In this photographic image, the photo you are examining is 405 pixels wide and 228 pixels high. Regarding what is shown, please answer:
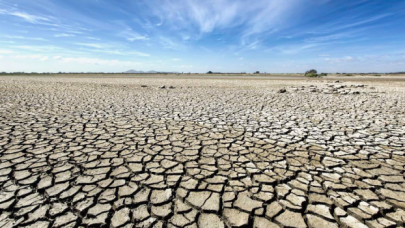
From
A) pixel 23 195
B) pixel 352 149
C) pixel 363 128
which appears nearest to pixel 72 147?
pixel 23 195

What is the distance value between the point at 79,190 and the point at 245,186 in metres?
1.75

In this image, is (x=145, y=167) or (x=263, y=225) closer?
(x=263, y=225)

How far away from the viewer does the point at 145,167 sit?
2.65 metres

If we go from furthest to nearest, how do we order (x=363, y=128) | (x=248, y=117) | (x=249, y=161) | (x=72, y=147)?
(x=248, y=117)
(x=363, y=128)
(x=72, y=147)
(x=249, y=161)

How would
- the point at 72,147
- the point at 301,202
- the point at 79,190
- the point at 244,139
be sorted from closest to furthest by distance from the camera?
the point at 301,202 < the point at 79,190 < the point at 72,147 < the point at 244,139

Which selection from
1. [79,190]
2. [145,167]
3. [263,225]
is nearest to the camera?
[263,225]

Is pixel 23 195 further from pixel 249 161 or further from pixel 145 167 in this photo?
pixel 249 161

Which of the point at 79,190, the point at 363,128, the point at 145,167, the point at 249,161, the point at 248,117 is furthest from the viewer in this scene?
the point at 248,117

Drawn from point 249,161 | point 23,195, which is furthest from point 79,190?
point 249,161

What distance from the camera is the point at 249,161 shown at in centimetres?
285

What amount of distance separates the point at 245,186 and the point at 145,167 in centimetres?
127

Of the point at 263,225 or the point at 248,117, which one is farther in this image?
the point at 248,117

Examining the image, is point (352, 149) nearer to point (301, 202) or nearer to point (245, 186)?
point (301, 202)

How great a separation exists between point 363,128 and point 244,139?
286cm
